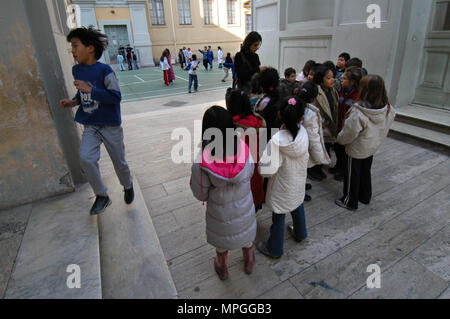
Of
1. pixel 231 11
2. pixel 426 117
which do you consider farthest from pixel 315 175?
pixel 231 11

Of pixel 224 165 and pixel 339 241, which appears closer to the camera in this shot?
pixel 224 165

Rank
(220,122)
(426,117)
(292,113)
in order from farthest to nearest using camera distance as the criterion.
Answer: (426,117) → (292,113) → (220,122)

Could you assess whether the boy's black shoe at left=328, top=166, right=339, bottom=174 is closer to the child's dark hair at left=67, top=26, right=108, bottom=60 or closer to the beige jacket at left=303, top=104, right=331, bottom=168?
the beige jacket at left=303, top=104, right=331, bottom=168

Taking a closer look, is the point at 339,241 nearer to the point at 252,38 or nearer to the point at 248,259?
the point at 248,259

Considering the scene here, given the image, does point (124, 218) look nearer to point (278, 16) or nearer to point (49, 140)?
point (49, 140)

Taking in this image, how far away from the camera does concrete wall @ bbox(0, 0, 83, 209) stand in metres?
2.24

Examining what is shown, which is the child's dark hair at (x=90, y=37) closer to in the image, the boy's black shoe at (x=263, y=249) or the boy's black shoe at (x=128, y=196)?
the boy's black shoe at (x=128, y=196)

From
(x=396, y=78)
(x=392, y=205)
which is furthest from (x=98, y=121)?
(x=396, y=78)

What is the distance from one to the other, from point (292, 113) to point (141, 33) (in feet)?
75.5

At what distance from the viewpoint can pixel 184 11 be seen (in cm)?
2345

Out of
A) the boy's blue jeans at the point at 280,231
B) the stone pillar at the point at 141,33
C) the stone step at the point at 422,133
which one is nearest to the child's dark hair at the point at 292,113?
the boy's blue jeans at the point at 280,231

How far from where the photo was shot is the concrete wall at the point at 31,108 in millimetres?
2238

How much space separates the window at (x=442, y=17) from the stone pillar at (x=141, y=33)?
20.4 meters

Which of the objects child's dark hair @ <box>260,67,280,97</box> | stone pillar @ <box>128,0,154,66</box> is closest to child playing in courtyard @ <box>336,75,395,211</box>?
child's dark hair @ <box>260,67,280,97</box>
